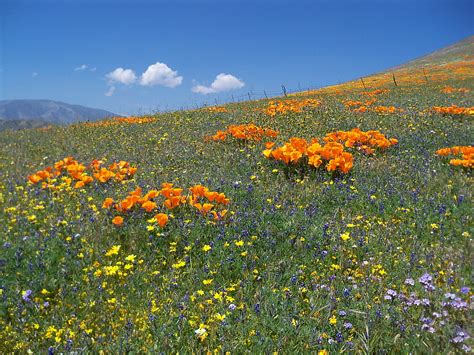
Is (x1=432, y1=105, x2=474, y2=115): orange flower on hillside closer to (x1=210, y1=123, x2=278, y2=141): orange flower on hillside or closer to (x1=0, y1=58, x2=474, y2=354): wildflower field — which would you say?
(x1=0, y1=58, x2=474, y2=354): wildflower field

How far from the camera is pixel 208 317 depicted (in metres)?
4.02

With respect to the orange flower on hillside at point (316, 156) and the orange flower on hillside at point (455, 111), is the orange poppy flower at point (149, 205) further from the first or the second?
the orange flower on hillside at point (455, 111)

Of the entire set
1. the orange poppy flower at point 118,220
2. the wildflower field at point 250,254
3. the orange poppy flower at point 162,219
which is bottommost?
the wildflower field at point 250,254

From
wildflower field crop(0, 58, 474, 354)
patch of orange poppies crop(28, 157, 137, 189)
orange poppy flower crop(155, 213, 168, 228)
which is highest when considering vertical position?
patch of orange poppies crop(28, 157, 137, 189)

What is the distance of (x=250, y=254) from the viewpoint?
16.8 feet

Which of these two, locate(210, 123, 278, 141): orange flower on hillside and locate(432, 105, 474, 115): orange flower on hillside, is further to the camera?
locate(432, 105, 474, 115): orange flower on hillside

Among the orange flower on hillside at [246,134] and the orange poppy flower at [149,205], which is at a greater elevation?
the orange flower on hillside at [246,134]

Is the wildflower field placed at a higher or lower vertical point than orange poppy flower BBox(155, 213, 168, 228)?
lower

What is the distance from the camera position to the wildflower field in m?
3.72

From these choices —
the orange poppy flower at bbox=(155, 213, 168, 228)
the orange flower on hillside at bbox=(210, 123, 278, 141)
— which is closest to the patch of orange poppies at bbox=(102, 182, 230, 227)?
the orange poppy flower at bbox=(155, 213, 168, 228)

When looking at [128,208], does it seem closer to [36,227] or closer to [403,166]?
[36,227]

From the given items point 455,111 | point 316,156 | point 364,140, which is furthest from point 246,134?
point 455,111

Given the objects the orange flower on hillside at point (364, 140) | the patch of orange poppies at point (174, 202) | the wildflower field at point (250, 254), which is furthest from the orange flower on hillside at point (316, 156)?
the patch of orange poppies at point (174, 202)

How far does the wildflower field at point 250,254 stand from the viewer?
372 centimetres
